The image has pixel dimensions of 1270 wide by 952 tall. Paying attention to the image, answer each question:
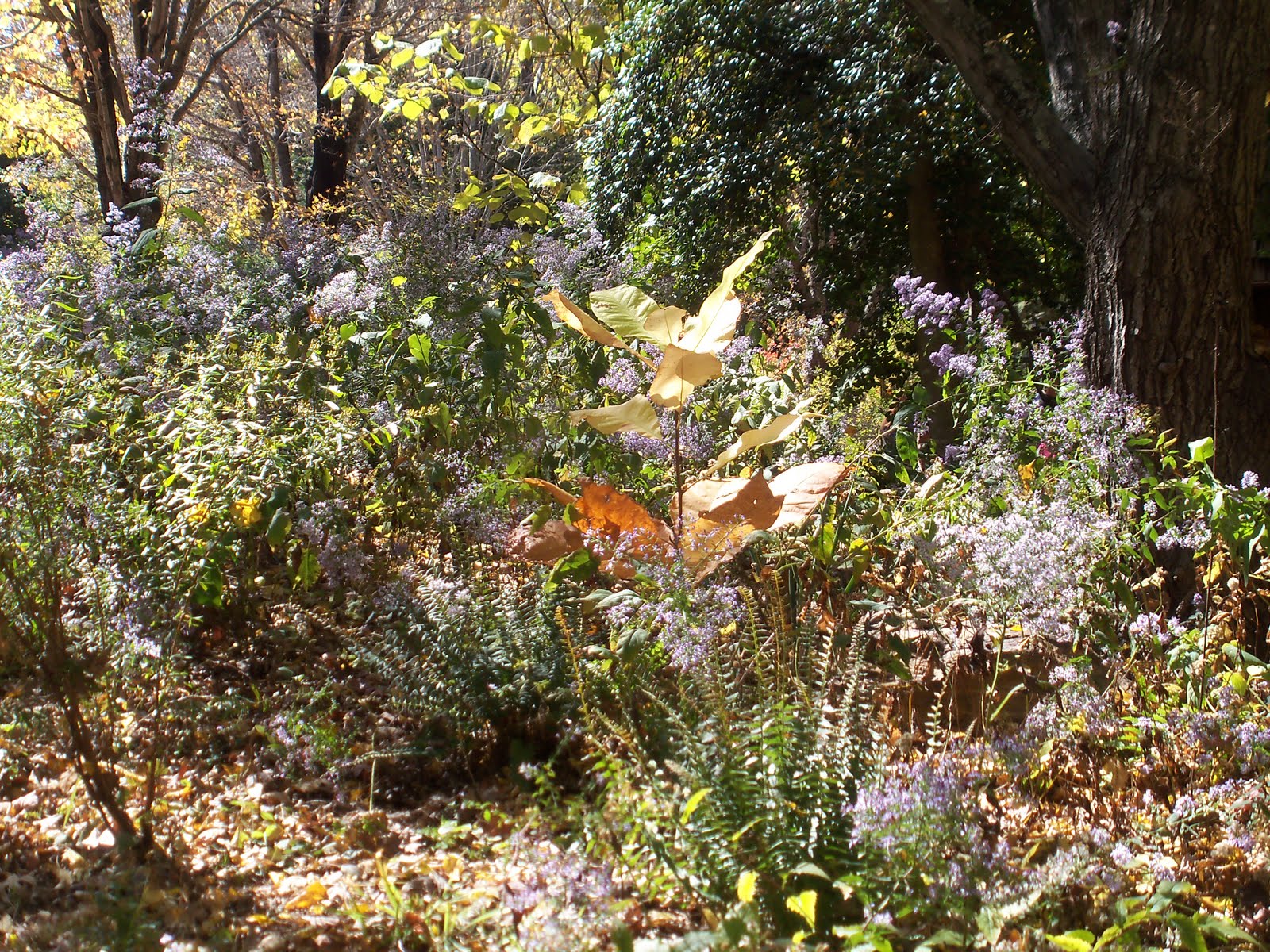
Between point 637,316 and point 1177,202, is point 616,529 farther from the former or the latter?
point 1177,202

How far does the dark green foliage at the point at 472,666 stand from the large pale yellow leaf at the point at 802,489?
2.05 feet

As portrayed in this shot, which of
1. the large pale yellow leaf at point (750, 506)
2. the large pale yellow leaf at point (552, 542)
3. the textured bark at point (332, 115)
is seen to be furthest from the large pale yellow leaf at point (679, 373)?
the textured bark at point (332, 115)

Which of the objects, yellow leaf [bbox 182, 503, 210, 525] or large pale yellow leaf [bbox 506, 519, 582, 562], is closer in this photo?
yellow leaf [bbox 182, 503, 210, 525]

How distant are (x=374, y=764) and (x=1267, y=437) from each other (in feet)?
8.94

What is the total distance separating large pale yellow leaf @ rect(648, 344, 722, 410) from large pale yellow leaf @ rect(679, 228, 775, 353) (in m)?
0.10

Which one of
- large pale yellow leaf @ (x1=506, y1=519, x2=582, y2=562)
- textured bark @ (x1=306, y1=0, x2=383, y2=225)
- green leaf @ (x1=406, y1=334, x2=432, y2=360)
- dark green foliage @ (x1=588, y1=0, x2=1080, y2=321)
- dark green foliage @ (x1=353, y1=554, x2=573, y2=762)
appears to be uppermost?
textured bark @ (x1=306, y1=0, x2=383, y2=225)

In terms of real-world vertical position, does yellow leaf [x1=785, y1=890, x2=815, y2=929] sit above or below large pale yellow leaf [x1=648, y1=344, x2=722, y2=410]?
below

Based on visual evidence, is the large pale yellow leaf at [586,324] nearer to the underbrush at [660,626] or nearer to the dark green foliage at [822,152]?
the underbrush at [660,626]

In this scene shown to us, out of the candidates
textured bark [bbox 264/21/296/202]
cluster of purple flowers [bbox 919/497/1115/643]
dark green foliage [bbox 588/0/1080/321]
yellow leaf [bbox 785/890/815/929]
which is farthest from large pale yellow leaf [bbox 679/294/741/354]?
textured bark [bbox 264/21/296/202]

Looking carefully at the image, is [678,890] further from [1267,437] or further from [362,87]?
[362,87]

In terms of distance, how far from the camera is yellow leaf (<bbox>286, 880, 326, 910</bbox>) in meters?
1.90

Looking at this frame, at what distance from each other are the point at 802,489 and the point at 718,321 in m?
0.49

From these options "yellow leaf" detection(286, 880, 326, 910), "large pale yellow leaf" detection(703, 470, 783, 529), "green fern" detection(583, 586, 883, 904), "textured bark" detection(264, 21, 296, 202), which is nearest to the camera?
"green fern" detection(583, 586, 883, 904)

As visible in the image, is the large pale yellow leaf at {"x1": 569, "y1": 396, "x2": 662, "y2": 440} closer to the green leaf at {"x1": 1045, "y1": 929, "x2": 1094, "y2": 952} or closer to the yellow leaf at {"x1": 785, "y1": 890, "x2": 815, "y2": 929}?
the yellow leaf at {"x1": 785, "y1": 890, "x2": 815, "y2": 929}
